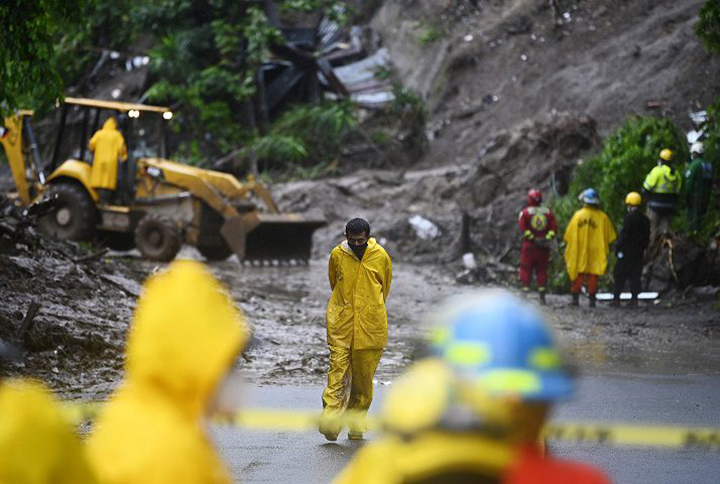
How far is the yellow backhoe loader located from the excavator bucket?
0.02 metres

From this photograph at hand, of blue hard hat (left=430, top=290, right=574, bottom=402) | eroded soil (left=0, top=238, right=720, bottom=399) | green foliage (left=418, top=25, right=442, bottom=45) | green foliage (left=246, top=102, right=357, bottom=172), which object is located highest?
green foliage (left=418, top=25, right=442, bottom=45)

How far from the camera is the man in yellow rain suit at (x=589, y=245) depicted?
1808cm

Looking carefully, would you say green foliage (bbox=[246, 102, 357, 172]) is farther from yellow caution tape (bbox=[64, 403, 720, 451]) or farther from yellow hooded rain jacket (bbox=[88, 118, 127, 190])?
yellow caution tape (bbox=[64, 403, 720, 451])

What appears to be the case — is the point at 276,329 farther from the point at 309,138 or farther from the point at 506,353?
the point at 309,138

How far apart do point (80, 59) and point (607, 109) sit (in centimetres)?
2017

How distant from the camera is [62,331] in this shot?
12031 mm

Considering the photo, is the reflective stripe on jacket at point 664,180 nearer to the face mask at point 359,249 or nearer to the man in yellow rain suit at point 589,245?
the man in yellow rain suit at point 589,245

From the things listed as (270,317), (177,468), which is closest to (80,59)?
(270,317)

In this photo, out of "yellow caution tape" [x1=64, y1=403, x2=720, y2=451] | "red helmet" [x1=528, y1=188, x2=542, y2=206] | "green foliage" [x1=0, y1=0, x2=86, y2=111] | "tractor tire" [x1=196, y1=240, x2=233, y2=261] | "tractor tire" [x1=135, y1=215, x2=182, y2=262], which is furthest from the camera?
"tractor tire" [x1=196, y1=240, x2=233, y2=261]

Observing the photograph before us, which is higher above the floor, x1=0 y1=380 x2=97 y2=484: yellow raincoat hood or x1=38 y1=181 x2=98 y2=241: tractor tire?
x1=0 y1=380 x2=97 y2=484: yellow raincoat hood

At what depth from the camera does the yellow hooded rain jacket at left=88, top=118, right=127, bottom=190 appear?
2198 cm

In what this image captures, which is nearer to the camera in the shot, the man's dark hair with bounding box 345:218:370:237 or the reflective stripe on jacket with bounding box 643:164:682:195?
the man's dark hair with bounding box 345:218:370:237

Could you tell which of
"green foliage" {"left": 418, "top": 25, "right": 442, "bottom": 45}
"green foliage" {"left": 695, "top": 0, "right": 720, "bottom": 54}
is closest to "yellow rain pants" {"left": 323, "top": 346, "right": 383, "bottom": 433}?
"green foliage" {"left": 695, "top": 0, "right": 720, "bottom": 54}

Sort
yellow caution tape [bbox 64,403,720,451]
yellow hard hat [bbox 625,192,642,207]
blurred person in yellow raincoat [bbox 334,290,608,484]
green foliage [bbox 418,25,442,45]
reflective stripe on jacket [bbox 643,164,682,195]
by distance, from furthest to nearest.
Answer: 1. green foliage [bbox 418,25,442,45]
2. reflective stripe on jacket [bbox 643,164,682,195]
3. yellow hard hat [bbox 625,192,642,207]
4. yellow caution tape [bbox 64,403,720,451]
5. blurred person in yellow raincoat [bbox 334,290,608,484]
